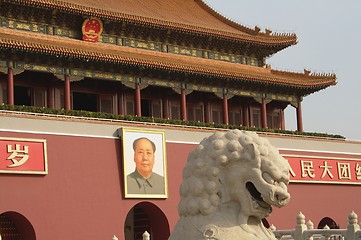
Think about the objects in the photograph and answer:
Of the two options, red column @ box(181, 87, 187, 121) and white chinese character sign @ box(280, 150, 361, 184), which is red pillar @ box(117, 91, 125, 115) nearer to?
red column @ box(181, 87, 187, 121)

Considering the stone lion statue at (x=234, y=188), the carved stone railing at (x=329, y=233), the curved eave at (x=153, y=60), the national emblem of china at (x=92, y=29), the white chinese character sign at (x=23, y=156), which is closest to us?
the stone lion statue at (x=234, y=188)

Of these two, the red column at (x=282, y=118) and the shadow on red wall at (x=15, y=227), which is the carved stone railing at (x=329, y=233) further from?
the red column at (x=282, y=118)

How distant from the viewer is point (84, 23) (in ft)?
80.9

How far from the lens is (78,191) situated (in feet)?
66.9

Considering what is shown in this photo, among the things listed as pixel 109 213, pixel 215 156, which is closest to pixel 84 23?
pixel 109 213

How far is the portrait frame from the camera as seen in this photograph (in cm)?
2136

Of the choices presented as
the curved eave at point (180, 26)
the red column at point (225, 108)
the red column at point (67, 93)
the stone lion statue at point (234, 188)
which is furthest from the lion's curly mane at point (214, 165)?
the red column at point (225, 108)

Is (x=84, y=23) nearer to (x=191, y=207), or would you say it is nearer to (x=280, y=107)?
(x=280, y=107)

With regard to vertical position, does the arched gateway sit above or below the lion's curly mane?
below

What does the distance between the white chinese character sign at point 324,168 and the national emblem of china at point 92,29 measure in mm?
7244

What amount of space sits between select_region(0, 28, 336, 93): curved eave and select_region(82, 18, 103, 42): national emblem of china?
30cm

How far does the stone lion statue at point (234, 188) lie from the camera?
5.85m

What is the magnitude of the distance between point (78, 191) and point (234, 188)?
48.8 feet

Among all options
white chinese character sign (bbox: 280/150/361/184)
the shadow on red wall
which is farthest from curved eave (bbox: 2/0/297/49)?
the shadow on red wall
